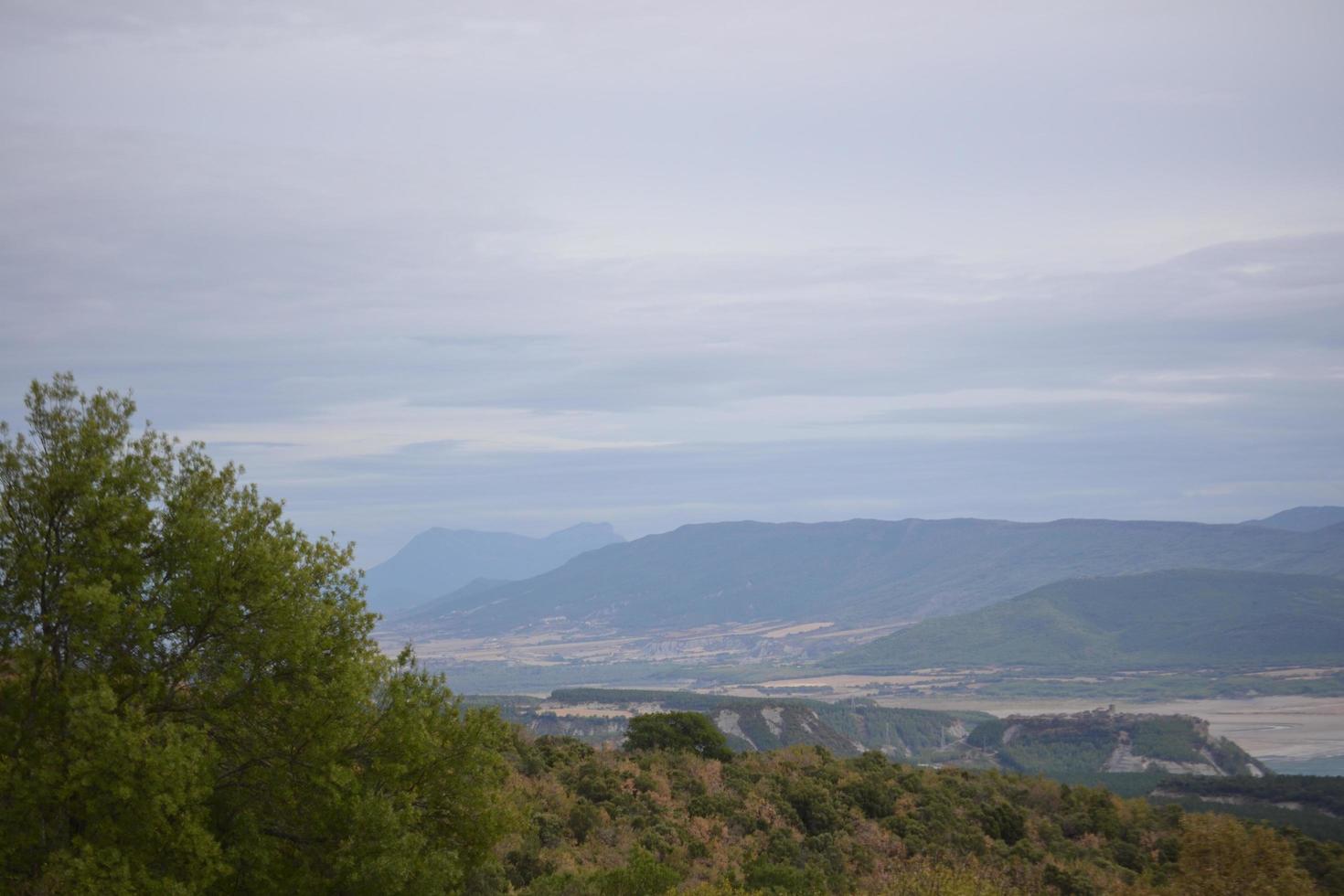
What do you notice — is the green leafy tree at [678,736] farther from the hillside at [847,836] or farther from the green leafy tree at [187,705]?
the green leafy tree at [187,705]

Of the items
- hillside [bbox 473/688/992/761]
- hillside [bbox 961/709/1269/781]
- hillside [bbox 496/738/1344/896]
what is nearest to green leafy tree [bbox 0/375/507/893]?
hillside [bbox 496/738/1344/896]

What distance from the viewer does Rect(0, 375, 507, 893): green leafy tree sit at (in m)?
15.1

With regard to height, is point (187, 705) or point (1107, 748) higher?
point (187, 705)

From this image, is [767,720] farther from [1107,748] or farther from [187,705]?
[187,705]

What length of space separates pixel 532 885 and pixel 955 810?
17025 millimetres

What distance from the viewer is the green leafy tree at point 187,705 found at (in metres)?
15.1

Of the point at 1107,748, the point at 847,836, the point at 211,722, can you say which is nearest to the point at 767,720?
the point at 1107,748

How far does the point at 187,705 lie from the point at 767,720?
105 metres

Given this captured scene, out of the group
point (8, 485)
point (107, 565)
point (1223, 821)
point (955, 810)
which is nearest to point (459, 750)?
point (107, 565)

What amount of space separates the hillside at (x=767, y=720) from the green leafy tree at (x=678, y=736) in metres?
54.6

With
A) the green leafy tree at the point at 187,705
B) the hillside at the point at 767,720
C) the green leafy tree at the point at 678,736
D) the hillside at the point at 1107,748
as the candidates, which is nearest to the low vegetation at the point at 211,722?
the green leafy tree at the point at 187,705

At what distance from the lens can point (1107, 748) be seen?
110 meters

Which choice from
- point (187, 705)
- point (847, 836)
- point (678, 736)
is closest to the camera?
point (187, 705)

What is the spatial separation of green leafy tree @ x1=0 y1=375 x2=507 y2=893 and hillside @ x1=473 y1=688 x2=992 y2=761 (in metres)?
85.4
